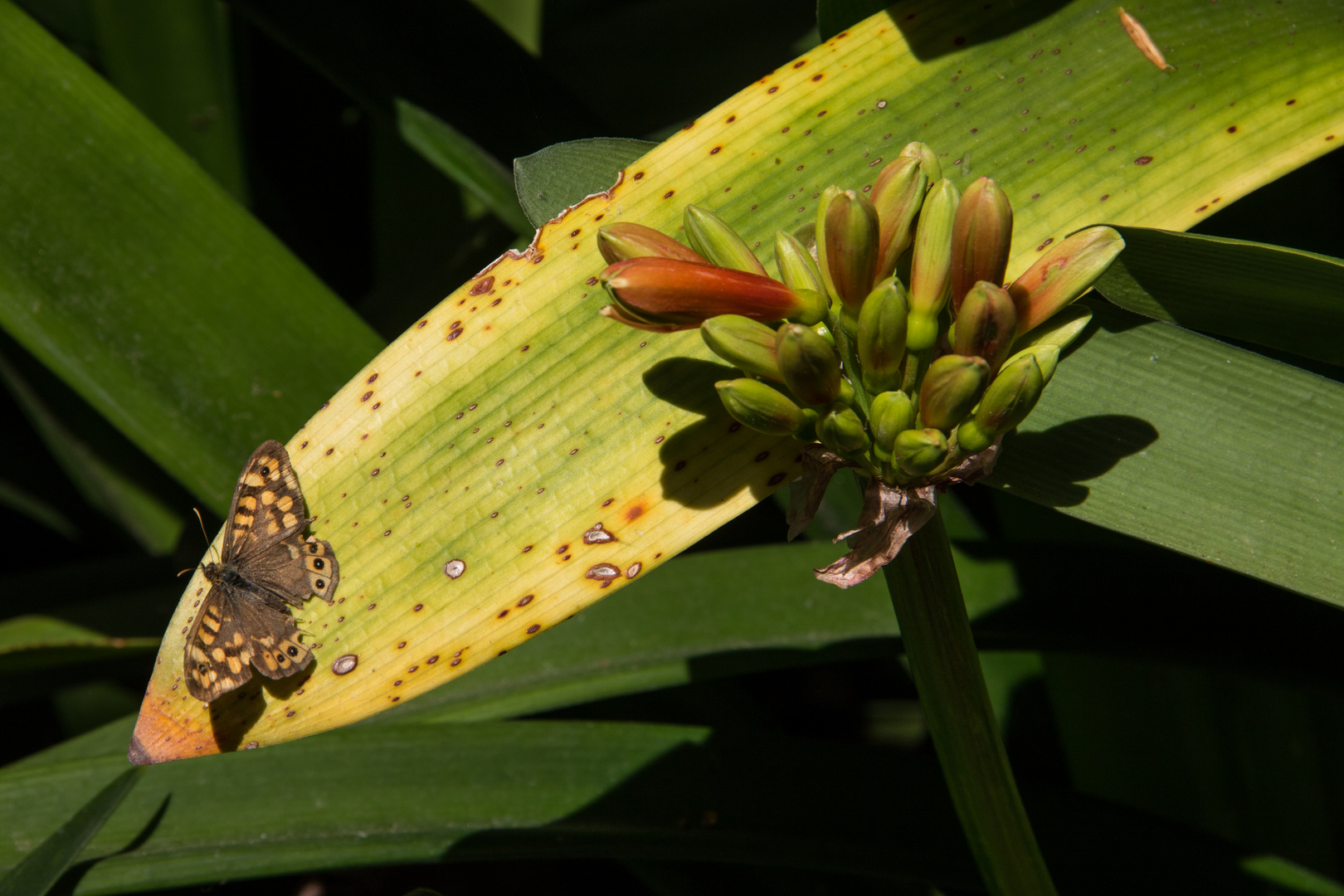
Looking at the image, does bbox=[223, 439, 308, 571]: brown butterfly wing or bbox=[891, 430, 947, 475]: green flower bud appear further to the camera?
bbox=[223, 439, 308, 571]: brown butterfly wing

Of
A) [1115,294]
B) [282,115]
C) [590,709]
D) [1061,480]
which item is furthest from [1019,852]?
[282,115]

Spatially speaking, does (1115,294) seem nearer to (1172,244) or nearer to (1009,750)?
(1172,244)

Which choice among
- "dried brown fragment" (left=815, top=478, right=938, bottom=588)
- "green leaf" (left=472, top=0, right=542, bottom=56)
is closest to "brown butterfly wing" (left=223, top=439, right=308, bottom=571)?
"dried brown fragment" (left=815, top=478, right=938, bottom=588)

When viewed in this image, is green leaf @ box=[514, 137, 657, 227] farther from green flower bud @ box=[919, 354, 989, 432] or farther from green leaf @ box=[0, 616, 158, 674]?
green leaf @ box=[0, 616, 158, 674]

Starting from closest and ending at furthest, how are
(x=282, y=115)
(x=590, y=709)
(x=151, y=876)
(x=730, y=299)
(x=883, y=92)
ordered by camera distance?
(x=730, y=299) → (x=883, y=92) → (x=151, y=876) → (x=590, y=709) → (x=282, y=115)

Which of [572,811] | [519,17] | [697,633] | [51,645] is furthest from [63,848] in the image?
[519,17]
